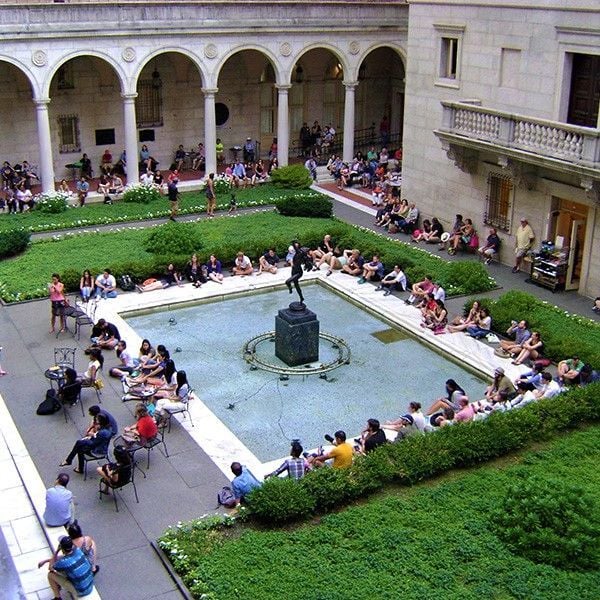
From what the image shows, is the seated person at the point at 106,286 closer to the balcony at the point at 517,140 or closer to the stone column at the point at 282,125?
the balcony at the point at 517,140

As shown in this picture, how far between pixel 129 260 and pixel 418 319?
8.98 metres

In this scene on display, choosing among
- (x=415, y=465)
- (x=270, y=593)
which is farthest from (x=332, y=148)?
(x=270, y=593)

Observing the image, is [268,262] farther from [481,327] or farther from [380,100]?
[380,100]

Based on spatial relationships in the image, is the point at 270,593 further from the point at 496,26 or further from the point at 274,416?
the point at 496,26

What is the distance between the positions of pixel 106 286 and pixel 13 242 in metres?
4.74

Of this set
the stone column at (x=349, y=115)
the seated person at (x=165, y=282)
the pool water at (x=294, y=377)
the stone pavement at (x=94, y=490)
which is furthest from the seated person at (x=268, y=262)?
the stone column at (x=349, y=115)

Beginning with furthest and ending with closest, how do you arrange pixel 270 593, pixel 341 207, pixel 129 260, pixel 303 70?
pixel 303 70
pixel 341 207
pixel 129 260
pixel 270 593

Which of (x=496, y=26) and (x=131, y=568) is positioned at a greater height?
(x=496, y=26)

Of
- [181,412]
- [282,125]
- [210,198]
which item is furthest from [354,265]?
[282,125]

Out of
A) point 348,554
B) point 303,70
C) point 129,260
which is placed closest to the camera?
point 348,554

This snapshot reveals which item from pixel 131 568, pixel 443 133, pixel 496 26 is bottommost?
pixel 131 568

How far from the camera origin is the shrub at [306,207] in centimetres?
3272

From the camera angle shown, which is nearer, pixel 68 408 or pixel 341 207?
pixel 68 408

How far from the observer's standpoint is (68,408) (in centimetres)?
1895
